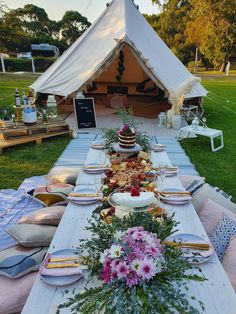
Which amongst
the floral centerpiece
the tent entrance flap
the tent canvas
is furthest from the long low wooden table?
the tent entrance flap

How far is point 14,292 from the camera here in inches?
65.8

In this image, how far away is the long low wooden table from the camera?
130cm

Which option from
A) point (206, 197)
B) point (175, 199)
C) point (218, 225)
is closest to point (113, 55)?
point (206, 197)

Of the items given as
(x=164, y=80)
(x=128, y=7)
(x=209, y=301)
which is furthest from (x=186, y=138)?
(x=209, y=301)

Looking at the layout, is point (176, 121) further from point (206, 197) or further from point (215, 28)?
point (215, 28)

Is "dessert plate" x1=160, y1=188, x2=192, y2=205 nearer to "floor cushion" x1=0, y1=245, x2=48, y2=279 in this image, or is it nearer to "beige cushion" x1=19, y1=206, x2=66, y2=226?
"beige cushion" x1=19, y1=206, x2=66, y2=226

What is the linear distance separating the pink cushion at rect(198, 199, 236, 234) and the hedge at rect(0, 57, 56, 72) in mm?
20051

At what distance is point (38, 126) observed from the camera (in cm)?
549

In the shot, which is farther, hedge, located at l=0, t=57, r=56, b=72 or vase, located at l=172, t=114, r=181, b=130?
hedge, located at l=0, t=57, r=56, b=72

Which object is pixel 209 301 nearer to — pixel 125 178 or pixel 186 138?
pixel 125 178

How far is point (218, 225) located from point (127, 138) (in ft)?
4.46

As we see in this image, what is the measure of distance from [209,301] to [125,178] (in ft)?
4.35

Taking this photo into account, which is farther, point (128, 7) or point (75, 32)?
point (75, 32)

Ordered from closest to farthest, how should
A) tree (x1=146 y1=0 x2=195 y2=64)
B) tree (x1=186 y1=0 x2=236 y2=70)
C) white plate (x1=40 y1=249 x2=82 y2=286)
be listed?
white plate (x1=40 y1=249 x2=82 y2=286)
tree (x1=186 y1=0 x2=236 y2=70)
tree (x1=146 y1=0 x2=195 y2=64)
